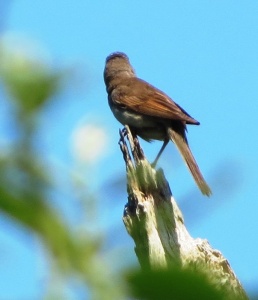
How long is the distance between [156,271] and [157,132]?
873 centimetres

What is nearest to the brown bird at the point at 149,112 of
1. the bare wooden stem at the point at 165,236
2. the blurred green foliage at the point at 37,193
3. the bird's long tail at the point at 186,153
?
the bird's long tail at the point at 186,153

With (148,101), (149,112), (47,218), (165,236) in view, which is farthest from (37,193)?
(148,101)

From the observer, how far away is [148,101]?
9.80 m

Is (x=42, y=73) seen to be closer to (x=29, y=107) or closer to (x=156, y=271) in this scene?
(x=29, y=107)

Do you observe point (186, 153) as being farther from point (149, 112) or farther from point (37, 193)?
point (37, 193)

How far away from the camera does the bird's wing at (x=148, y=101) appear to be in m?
9.19

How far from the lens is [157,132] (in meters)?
9.44

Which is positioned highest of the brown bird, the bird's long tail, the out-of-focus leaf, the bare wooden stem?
the brown bird

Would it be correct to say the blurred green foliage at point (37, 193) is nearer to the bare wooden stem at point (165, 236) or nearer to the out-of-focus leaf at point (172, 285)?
A: the out-of-focus leaf at point (172, 285)

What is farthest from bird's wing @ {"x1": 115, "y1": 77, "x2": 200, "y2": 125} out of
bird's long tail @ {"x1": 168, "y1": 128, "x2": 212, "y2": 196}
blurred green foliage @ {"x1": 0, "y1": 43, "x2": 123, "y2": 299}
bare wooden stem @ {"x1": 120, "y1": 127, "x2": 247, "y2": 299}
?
blurred green foliage @ {"x1": 0, "y1": 43, "x2": 123, "y2": 299}

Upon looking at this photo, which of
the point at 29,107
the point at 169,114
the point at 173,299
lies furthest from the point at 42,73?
the point at 169,114

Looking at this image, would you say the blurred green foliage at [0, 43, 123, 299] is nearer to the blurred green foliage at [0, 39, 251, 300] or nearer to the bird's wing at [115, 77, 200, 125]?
the blurred green foliage at [0, 39, 251, 300]

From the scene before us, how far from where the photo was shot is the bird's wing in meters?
9.19

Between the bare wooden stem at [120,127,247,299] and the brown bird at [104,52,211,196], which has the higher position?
the brown bird at [104,52,211,196]
